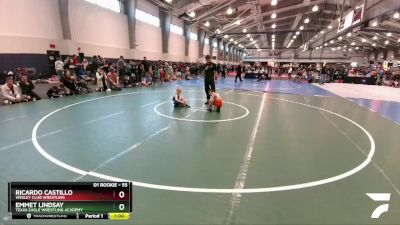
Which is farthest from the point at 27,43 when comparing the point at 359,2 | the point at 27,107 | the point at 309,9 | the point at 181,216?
the point at 309,9

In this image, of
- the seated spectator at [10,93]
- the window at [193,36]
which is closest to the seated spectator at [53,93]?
the seated spectator at [10,93]

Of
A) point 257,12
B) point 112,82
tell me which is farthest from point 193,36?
point 112,82

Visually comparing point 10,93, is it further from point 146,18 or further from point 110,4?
point 146,18

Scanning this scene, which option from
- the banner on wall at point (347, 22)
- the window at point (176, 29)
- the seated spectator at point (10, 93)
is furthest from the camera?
the window at point (176, 29)

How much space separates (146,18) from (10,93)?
63.2 feet

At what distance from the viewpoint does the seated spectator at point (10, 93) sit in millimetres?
10695

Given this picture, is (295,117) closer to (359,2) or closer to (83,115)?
(83,115)

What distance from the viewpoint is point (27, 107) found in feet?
33.2
